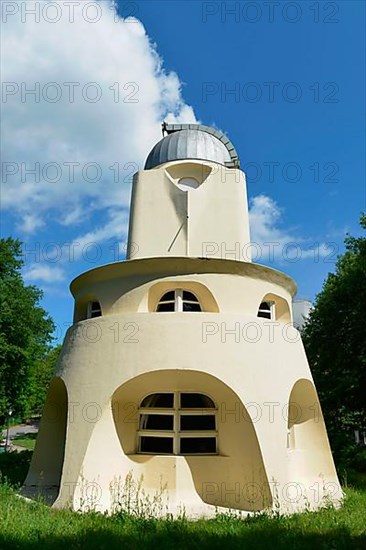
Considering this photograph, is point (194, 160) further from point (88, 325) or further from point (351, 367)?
point (351, 367)

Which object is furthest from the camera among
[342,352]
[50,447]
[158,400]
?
[342,352]

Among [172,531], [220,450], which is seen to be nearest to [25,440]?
[220,450]

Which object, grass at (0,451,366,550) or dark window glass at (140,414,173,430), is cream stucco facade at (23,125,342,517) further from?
grass at (0,451,366,550)

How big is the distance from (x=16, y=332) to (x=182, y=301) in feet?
42.1

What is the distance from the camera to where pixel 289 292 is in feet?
44.8

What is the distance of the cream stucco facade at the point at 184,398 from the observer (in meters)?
10.5

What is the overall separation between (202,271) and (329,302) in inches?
445

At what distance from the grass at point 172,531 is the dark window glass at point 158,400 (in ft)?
10.2

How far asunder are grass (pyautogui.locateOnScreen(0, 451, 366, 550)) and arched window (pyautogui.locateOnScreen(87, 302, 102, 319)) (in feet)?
16.8

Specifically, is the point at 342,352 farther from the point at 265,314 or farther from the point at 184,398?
the point at 184,398

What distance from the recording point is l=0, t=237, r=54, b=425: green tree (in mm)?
21109

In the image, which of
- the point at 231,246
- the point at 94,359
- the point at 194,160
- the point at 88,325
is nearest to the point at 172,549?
the point at 94,359

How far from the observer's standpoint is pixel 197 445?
11.4 m

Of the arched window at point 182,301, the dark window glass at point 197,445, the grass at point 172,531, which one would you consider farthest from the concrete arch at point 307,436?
the arched window at point 182,301
